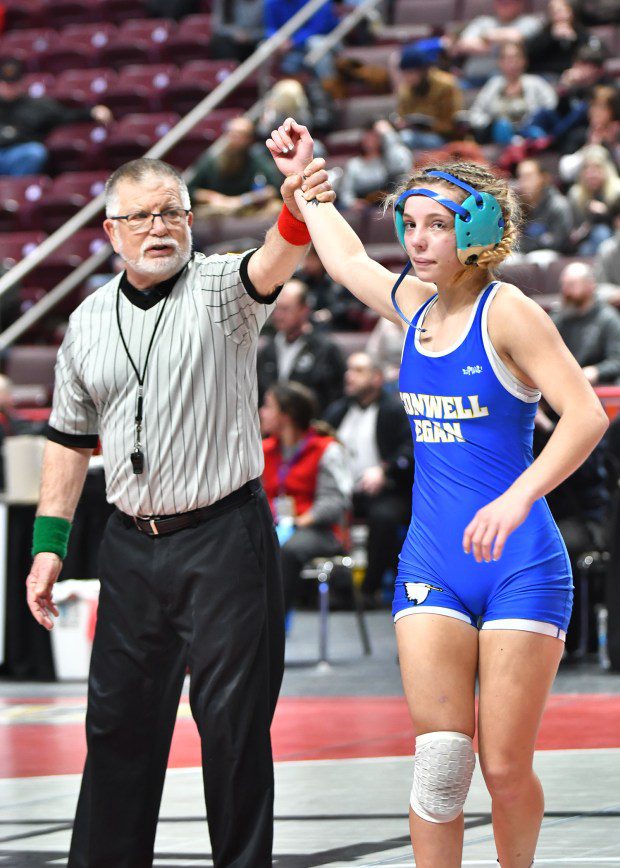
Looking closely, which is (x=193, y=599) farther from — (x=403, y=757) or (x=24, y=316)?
(x=24, y=316)

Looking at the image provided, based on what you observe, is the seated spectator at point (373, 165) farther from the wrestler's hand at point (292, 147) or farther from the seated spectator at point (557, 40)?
the wrestler's hand at point (292, 147)

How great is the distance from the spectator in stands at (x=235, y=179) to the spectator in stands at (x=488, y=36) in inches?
85.2

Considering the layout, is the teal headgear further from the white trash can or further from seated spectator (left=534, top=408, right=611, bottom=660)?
the white trash can

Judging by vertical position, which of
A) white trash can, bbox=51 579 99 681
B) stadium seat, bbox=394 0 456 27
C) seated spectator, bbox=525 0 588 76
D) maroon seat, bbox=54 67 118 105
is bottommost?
white trash can, bbox=51 579 99 681

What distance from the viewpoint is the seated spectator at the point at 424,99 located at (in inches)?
547

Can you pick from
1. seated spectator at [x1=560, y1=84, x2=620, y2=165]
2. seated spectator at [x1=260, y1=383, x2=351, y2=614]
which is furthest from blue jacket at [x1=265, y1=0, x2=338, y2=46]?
seated spectator at [x1=260, y1=383, x2=351, y2=614]

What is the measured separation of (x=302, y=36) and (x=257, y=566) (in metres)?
12.3

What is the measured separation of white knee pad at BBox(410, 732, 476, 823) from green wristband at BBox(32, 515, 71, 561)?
120 centimetres

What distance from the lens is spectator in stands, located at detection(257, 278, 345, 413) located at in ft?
36.7

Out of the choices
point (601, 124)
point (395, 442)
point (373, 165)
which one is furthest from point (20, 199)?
Result: point (395, 442)

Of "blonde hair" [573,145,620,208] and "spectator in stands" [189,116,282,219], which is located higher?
"spectator in stands" [189,116,282,219]

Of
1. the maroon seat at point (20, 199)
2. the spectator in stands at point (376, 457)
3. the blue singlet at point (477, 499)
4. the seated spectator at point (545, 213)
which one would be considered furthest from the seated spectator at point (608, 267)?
the blue singlet at point (477, 499)

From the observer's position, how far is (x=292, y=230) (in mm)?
4027

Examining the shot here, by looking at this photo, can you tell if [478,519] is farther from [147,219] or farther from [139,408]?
[147,219]
